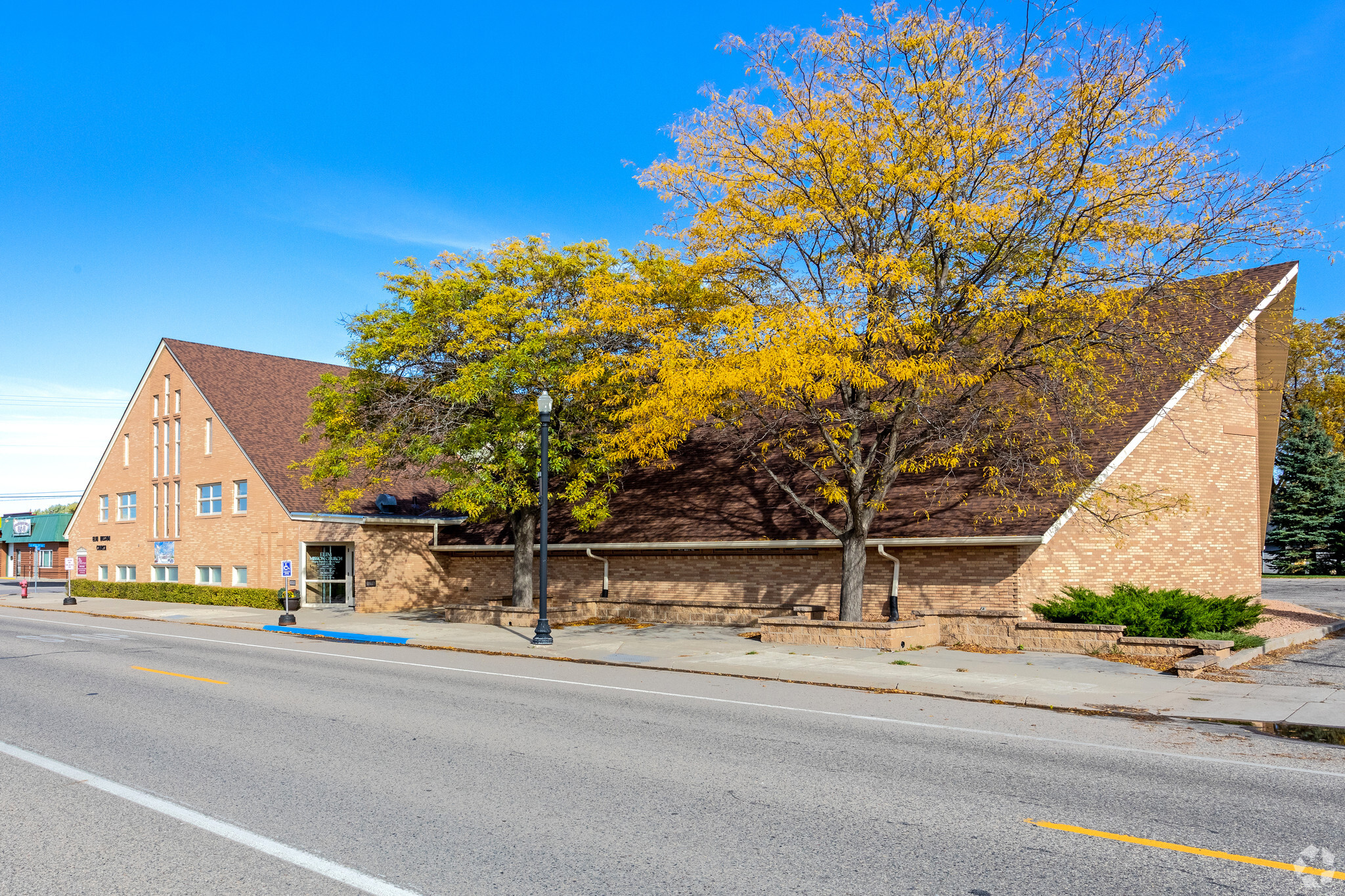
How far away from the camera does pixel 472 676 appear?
47.8 ft

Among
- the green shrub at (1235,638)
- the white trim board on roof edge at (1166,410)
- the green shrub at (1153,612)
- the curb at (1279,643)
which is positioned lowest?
the curb at (1279,643)

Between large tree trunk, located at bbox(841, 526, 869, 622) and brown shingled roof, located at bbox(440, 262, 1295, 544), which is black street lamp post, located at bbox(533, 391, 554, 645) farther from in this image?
large tree trunk, located at bbox(841, 526, 869, 622)

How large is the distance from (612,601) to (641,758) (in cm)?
1717

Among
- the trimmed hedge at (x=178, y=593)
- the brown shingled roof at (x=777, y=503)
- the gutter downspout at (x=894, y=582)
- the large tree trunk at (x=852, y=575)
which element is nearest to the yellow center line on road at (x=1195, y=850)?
the large tree trunk at (x=852, y=575)

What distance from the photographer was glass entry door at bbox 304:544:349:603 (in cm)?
3159

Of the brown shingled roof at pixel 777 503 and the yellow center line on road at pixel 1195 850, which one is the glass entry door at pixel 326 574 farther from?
the yellow center line on road at pixel 1195 850

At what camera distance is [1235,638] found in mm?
15680

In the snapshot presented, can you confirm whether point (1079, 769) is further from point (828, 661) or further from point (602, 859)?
point (828, 661)

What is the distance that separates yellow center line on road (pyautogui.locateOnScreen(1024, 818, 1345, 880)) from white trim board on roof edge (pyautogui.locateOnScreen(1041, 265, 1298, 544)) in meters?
12.2

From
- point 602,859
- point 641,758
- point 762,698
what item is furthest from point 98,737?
point 762,698

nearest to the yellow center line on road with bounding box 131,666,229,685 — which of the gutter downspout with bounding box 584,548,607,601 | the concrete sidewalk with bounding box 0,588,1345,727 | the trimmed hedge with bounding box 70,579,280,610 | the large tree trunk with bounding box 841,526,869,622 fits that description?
the concrete sidewalk with bounding box 0,588,1345,727

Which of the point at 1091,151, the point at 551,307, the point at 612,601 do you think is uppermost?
the point at 1091,151

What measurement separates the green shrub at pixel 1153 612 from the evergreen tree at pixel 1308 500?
33.8m

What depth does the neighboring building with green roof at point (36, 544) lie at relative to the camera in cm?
6016
